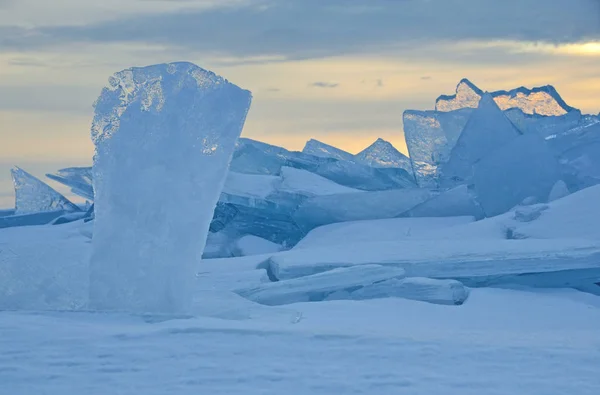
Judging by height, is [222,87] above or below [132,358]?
above

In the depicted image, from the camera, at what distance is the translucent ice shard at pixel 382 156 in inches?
623

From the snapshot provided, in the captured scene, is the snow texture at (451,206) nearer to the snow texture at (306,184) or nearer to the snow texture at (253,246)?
the snow texture at (306,184)

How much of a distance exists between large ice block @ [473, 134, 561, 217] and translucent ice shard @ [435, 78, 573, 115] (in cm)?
331

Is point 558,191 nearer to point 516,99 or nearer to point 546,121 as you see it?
point 546,121

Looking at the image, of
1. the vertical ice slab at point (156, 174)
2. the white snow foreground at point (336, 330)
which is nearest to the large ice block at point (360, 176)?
the white snow foreground at point (336, 330)

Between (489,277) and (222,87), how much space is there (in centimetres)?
275

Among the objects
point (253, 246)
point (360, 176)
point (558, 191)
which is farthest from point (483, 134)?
point (253, 246)

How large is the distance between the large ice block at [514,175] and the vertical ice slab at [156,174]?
6139 millimetres

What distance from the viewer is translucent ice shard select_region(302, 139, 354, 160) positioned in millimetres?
15570

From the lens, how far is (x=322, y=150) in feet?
51.5

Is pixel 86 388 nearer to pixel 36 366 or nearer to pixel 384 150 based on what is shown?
pixel 36 366

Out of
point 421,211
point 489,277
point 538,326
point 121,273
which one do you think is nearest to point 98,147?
point 121,273

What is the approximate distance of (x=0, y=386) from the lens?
3.03 metres

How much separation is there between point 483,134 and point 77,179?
6294 mm
